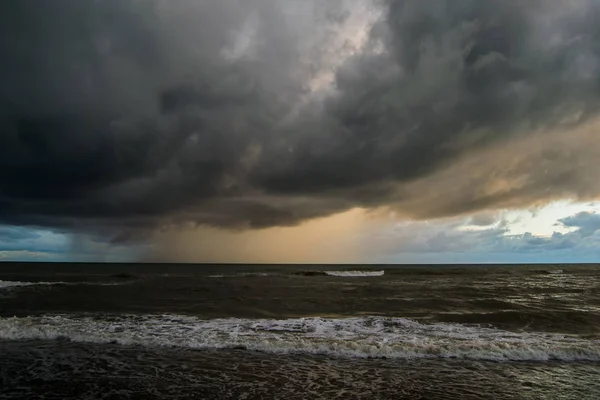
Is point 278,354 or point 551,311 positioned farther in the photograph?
point 551,311

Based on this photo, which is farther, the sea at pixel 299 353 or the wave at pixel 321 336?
the wave at pixel 321 336

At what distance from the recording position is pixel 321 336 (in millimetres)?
15133

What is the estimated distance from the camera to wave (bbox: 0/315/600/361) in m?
12.7

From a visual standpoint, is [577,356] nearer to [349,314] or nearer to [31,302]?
[349,314]

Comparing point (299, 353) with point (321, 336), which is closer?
point (299, 353)

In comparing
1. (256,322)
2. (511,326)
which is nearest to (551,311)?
(511,326)

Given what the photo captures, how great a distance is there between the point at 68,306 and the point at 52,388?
1750 cm

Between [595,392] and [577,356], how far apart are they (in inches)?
155

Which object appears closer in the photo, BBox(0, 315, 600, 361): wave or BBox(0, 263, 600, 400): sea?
BBox(0, 263, 600, 400): sea

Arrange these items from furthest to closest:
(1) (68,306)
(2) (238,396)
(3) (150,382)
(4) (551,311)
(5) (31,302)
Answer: (5) (31,302), (1) (68,306), (4) (551,311), (3) (150,382), (2) (238,396)

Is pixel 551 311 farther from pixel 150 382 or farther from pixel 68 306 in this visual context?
pixel 68 306

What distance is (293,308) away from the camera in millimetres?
24141

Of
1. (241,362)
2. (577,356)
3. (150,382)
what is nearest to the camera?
(150,382)

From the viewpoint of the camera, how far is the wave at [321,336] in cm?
→ 1267
